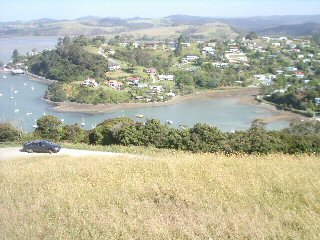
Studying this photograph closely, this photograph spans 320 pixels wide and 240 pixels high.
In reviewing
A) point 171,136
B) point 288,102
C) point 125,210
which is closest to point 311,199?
point 125,210

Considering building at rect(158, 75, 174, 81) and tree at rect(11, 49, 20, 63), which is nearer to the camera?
building at rect(158, 75, 174, 81)

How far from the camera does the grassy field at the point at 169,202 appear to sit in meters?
1.91

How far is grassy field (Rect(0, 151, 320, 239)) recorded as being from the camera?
1.91 metres

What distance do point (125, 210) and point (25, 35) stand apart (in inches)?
2349

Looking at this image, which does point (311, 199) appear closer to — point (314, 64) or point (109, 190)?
point (109, 190)

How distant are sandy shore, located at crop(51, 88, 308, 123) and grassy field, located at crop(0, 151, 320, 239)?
2441 cm

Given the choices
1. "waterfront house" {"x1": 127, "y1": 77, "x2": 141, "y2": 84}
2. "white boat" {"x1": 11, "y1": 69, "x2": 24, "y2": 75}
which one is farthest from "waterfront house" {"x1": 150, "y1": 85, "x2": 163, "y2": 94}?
"white boat" {"x1": 11, "y1": 69, "x2": 24, "y2": 75}

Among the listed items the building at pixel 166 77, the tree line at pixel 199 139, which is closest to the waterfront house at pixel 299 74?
the building at pixel 166 77

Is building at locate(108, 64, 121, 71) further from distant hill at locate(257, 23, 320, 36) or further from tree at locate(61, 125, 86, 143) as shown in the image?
distant hill at locate(257, 23, 320, 36)

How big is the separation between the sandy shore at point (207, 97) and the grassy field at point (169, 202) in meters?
24.4

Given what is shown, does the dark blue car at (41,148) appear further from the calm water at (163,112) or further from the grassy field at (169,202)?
the calm water at (163,112)

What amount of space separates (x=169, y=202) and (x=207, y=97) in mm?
34322

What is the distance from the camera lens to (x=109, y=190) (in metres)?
2.58

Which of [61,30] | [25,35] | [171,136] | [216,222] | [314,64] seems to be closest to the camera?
[216,222]
